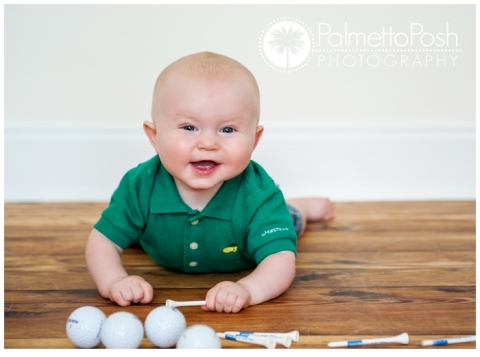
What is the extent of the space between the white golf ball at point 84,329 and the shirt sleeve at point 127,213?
0.33 metres

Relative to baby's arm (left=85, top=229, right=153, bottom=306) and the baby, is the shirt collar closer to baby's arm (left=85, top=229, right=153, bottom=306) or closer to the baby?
the baby

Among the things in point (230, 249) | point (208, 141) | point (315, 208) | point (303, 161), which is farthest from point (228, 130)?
point (303, 161)

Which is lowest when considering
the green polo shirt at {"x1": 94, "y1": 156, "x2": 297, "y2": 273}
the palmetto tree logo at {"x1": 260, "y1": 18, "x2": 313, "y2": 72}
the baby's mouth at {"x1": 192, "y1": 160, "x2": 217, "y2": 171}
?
the green polo shirt at {"x1": 94, "y1": 156, "x2": 297, "y2": 273}

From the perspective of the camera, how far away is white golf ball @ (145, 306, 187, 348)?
97cm

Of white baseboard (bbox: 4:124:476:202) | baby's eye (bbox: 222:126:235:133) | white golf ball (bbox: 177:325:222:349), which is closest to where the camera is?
white golf ball (bbox: 177:325:222:349)

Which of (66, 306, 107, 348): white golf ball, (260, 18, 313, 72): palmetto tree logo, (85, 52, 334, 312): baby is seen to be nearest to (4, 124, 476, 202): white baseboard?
(260, 18, 313, 72): palmetto tree logo

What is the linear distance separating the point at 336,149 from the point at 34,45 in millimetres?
1176

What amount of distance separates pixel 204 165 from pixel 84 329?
41cm

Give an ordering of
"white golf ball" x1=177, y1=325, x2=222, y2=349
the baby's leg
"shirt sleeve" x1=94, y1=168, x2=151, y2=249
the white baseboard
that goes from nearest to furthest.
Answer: "white golf ball" x1=177, y1=325, x2=222, y2=349 → "shirt sleeve" x1=94, y1=168, x2=151, y2=249 → the baby's leg → the white baseboard

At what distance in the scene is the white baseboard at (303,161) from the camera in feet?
7.20

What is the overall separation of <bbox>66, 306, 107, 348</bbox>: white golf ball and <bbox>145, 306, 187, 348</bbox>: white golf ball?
83 mm

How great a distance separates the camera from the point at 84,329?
968 millimetres

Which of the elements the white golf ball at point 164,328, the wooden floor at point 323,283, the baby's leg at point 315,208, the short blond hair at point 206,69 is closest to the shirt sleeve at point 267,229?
the wooden floor at point 323,283

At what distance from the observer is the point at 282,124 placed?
220 centimetres
